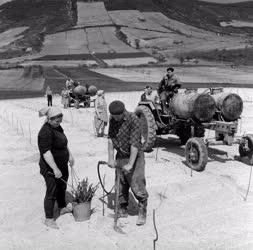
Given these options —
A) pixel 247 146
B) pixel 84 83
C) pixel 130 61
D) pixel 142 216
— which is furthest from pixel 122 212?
pixel 130 61

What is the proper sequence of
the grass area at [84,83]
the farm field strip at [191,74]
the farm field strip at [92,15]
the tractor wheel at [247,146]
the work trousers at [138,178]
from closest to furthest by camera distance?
1. the work trousers at [138,178]
2. the tractor wheel at [247,146]
3. the grass area at [84,83]
4. the farm field strip at [191,74]
5. the farm field strip at [92,15]

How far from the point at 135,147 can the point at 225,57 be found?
56371 mm

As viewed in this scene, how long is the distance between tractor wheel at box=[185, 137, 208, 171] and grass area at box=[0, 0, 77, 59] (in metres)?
66.8

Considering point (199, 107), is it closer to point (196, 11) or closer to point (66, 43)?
point (66, 43)

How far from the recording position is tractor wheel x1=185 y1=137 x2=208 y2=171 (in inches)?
359

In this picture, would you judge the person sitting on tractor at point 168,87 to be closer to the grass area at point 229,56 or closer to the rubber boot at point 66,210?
the rubber boot at point 66,210

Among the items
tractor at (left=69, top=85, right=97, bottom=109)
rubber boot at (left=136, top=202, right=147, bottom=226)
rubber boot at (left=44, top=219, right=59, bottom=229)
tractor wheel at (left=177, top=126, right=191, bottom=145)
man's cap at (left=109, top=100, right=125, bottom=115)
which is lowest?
tractor at (left=69, top=85, right=97, bottom=109)

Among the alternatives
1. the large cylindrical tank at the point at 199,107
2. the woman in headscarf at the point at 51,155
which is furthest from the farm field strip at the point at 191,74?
the woman in headscarf at the point at 51,155

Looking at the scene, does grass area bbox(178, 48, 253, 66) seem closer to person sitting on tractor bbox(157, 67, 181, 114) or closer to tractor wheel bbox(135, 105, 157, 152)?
person sitting on tractor bbox(157, 67, 181, 114)

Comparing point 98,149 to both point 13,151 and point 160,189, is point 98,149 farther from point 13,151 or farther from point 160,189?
point 160,189

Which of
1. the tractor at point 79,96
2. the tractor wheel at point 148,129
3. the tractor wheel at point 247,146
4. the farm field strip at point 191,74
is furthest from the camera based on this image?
the farm field strip at point 191,74

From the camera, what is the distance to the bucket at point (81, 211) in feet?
21.6

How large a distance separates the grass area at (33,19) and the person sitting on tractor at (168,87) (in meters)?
64.6

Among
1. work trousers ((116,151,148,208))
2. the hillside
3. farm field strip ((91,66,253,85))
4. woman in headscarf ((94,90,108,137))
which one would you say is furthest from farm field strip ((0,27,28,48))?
work trousers ((116,151,148,208))
